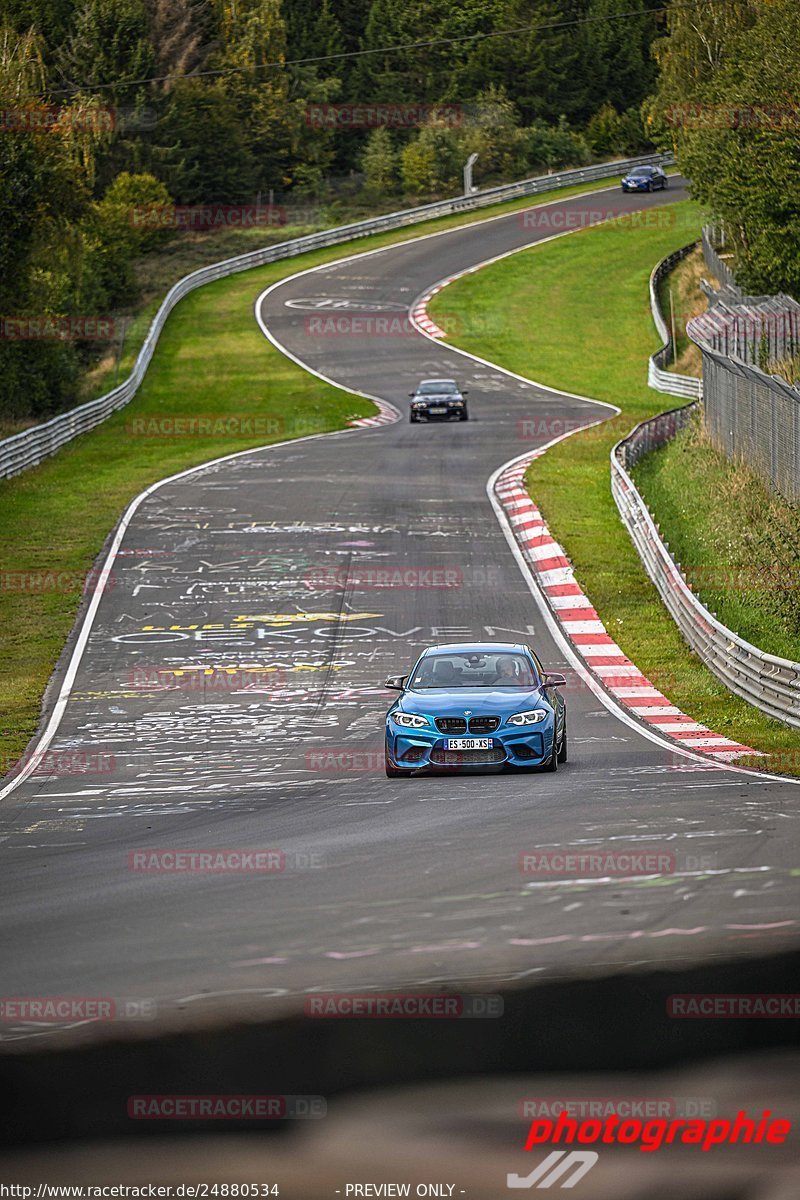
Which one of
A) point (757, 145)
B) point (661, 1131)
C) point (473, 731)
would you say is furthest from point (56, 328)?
point (661, 1131)

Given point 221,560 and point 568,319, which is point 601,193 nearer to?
A: point 568,319

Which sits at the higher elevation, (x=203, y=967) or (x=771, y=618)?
(x=203, y=967)

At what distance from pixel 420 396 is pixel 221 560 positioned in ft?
59.4

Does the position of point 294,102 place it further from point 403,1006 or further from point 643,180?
point 403,1006

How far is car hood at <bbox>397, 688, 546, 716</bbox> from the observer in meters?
15.5

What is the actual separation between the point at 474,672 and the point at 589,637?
26.9 ft

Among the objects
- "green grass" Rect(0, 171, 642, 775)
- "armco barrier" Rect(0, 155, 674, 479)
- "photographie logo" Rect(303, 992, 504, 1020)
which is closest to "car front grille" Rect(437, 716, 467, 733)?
"green grass" Rect(0, 171, 642, 775)

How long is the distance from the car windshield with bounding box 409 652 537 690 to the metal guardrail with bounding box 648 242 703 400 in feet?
97.2

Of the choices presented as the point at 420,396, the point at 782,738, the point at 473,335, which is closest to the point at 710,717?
the point at 782,738

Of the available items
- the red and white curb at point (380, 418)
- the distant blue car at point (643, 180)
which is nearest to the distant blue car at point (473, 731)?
the red and white curb at point (380, 418)

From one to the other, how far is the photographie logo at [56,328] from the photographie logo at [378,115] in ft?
125

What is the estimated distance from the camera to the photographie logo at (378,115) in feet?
328

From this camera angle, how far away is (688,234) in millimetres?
77312

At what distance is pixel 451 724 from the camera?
15.5 meters
